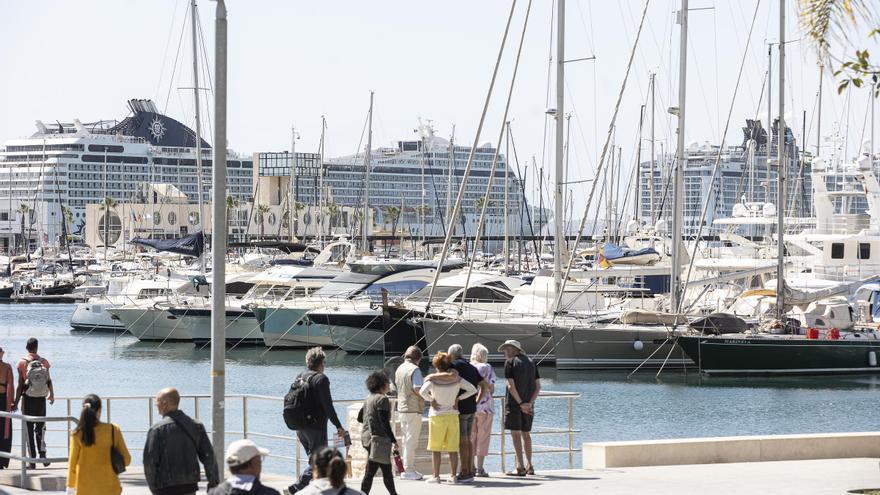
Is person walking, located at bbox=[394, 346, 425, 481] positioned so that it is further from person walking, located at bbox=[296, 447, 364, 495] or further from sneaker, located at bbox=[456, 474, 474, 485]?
person walking, located at bbox=[296, 447, 364, 495]

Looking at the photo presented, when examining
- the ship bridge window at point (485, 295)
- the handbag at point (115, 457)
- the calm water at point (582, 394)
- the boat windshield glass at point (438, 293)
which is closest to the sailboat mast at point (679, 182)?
the calm water at point (582, 394)

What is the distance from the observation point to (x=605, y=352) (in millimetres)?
42375

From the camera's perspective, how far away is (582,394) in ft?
125

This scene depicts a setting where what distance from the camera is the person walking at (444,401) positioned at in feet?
49.6

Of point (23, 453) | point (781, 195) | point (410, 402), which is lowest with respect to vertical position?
point (23, 453)

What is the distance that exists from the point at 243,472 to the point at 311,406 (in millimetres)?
4868

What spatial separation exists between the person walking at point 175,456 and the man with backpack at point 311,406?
3.07 m

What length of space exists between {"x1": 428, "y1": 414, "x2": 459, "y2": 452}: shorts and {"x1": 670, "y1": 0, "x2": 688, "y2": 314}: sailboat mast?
26876 mm

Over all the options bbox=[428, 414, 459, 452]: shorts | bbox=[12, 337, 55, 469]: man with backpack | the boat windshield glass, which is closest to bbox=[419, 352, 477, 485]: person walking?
bbox=[428, 414, 459, 452]: shorts

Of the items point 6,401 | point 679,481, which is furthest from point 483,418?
point 6,401

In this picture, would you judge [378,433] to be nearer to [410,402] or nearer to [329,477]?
[410,402]

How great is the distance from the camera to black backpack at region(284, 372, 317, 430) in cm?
1412

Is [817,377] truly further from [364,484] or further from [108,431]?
[108,431]

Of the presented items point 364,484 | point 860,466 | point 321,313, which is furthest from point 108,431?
point 321,313
